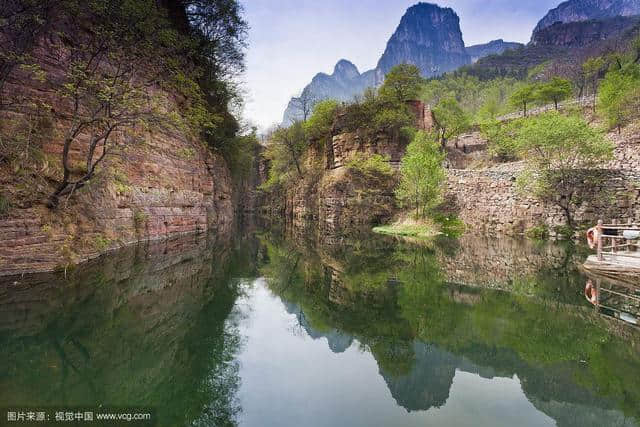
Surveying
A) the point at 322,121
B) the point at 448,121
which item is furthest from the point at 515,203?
the point at 322,121

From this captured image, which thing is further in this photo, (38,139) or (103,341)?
(38,139)

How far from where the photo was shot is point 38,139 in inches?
508

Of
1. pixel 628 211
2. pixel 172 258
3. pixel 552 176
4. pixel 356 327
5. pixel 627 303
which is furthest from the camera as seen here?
pixel 552 176

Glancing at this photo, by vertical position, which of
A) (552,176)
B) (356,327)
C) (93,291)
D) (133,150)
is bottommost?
(356,327)

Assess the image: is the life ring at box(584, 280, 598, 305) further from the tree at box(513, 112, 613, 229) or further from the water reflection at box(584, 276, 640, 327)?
the tree at box(513, 112, 613, 229)

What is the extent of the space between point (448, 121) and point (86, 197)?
45.7 metres

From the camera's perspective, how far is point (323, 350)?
650cm

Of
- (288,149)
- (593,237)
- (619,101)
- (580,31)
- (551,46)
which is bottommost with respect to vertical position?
(593,237)

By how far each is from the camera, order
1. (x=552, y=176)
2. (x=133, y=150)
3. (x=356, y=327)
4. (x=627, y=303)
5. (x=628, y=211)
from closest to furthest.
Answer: (x=356, y=327)
(x=627, y=303)
(x=133, y=150)
(x=628, y=211)
(x=552, y=176)

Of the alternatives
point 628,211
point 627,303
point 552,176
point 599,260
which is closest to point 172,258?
point 627,303

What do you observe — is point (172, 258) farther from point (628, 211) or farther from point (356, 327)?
point (628, 211)

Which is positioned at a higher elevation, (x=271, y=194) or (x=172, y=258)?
(x=271, y=194)

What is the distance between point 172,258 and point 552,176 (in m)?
26.9

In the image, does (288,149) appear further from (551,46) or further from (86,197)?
(551,46)
